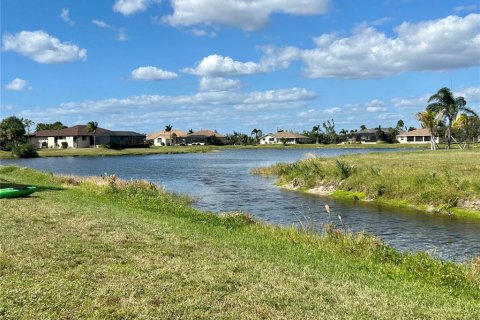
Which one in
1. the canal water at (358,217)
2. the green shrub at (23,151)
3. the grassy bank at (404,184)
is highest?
the green shrub at (23,151)

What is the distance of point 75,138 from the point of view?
15025 centimetres

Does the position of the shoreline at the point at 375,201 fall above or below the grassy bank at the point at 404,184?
below

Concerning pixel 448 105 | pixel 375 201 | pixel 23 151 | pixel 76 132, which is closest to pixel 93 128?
pixel 76 132

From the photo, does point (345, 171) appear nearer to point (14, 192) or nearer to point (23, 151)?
point (14, 192)

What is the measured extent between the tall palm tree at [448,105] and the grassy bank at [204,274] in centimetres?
8144

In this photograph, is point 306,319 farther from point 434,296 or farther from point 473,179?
point 473,179

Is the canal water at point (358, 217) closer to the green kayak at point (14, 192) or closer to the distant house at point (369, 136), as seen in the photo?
the green kayak at point (14, 192)

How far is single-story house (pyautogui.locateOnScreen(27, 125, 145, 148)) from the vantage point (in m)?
150

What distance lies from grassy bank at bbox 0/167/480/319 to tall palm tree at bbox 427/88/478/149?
81.4 meters

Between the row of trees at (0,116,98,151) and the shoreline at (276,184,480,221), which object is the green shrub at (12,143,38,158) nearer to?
the row of trees at (0,116,98,151)

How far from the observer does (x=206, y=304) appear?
876 cm

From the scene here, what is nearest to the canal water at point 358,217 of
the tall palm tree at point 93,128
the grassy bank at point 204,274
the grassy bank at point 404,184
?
the grassy bank at point 404,184

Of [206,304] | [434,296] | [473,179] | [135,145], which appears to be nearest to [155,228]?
[206,304]

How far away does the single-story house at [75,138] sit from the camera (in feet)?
493
